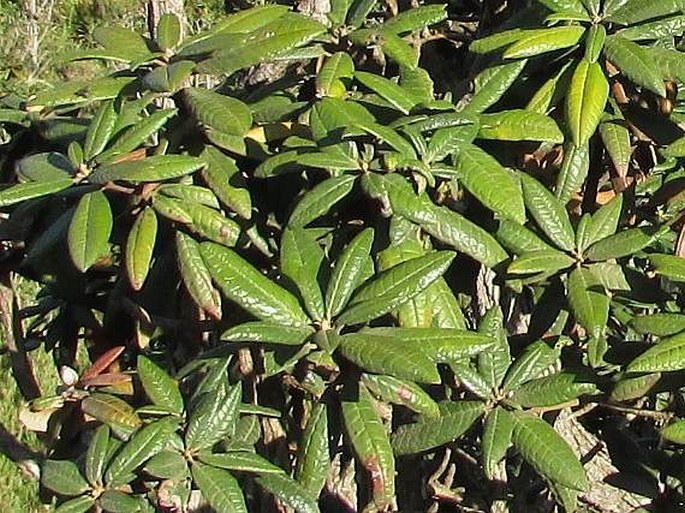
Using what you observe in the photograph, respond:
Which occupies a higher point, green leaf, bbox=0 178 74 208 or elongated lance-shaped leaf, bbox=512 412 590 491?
green leaf, bbox=0 178 74 208

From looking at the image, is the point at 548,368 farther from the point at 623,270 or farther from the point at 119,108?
the point at 119,108

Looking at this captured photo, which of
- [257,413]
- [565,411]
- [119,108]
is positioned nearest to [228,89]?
[119,108]

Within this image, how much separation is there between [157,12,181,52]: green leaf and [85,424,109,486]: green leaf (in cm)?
37

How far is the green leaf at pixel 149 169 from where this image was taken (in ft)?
3.35

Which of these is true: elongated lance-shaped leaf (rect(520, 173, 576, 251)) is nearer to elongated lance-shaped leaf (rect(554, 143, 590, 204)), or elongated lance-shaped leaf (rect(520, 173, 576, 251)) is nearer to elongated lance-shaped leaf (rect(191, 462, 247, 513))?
elongated lance-shaped leaf (rect(554, 143, 590, 204))

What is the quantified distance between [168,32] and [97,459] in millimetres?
415

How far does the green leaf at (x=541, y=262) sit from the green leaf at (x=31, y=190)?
1.29 ft

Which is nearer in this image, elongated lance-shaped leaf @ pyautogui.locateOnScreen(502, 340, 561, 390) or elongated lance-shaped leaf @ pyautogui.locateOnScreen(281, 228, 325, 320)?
elongated lance-shaped leaf @ pyautogui.locateOnScreen(281, 228, 325, 320)

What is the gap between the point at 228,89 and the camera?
1.32 meters

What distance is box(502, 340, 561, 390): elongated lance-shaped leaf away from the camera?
1122 millimetres

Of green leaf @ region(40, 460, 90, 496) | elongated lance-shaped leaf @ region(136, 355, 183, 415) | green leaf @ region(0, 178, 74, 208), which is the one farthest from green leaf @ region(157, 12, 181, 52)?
green leaf @ region(40, 460, 90, 496)

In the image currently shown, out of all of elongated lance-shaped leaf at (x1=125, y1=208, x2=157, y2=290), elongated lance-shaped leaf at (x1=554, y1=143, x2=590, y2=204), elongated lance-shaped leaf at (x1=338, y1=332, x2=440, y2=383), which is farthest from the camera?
elongated lance-shaped leaf at (x1=554, y1=143, x2=590, y2=204)

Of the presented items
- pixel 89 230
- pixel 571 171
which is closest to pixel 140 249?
pixel 89 230

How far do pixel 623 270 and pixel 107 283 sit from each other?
0.59m
